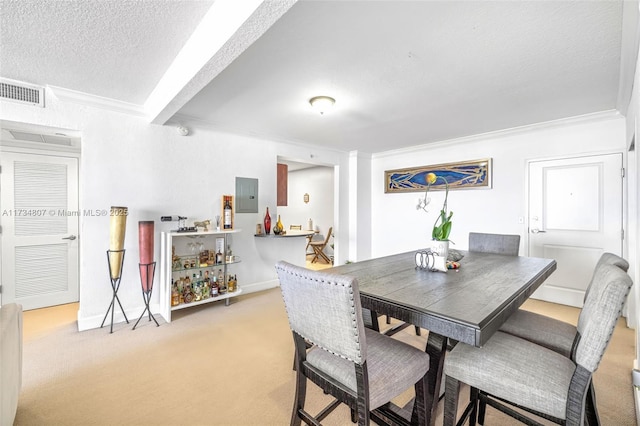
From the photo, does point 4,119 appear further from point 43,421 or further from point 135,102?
point 43,421

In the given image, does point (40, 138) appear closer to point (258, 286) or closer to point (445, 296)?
point (258, 286)

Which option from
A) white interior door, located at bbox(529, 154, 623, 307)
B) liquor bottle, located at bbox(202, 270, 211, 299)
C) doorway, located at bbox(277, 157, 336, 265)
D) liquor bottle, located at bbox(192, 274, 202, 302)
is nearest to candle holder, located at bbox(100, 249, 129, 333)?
liquor bottle, located at bbox(192, 274, 202, 302)

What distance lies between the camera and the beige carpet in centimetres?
171

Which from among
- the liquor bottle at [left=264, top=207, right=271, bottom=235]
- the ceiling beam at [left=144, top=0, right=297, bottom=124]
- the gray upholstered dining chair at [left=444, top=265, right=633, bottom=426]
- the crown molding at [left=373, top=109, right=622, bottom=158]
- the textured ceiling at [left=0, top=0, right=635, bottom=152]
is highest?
the textured ceiling at [left=0, top=0, right=635, bottom=152]

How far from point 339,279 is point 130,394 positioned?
5.97ft

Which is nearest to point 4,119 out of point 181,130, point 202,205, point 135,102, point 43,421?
point 135,102

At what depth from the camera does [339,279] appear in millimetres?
1093

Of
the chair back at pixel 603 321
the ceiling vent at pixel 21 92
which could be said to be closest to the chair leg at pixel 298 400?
the chair back at pixel 603 321

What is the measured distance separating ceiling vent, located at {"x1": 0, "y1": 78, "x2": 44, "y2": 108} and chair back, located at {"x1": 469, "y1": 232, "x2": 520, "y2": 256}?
4.47 metres

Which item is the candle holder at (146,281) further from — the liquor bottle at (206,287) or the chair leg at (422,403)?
the chair leg at (422,403)

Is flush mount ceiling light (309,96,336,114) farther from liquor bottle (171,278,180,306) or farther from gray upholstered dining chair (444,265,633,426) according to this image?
liquor bottle (171,278,180,306)

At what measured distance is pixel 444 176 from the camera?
4.73 metres

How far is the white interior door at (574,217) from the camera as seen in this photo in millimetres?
3320

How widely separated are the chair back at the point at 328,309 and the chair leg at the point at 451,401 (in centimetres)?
56
